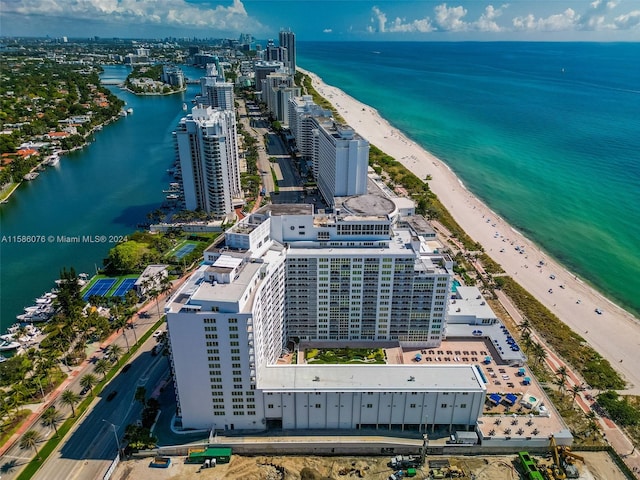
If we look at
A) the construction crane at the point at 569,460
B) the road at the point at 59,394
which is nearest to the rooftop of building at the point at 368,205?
the road at the point at 59,394

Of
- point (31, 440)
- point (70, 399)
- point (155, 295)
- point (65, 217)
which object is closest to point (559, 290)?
point (155, 295)

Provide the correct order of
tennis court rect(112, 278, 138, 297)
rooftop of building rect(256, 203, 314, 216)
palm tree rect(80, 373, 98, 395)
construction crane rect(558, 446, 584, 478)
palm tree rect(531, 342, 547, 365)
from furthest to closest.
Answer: tennis court rect(112, 278, 138, 297) < palm tree rect(531, 342, 547, 365) < rooftop of building rect(256, 203, 314, 216) < palm tree rect(80, 373, 98, 395) < construction crane rect(558, 446, 584, 478)

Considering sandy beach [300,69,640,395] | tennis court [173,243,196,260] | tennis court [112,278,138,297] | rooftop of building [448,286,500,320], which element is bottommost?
sandy beach [300,69,640,395]

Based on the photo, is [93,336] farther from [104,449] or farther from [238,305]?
[238,305]

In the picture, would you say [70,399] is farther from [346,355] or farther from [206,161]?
[206,161]

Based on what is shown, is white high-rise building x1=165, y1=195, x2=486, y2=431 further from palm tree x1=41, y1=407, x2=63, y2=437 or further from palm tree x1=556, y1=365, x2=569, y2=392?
palm tree x1=41, y1=407, x2=63, y2=437

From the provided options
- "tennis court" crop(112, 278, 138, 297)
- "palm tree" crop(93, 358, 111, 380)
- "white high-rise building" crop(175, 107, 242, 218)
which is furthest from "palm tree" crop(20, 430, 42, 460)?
"white high-rise building" crop(175, 107, 242, 218)
